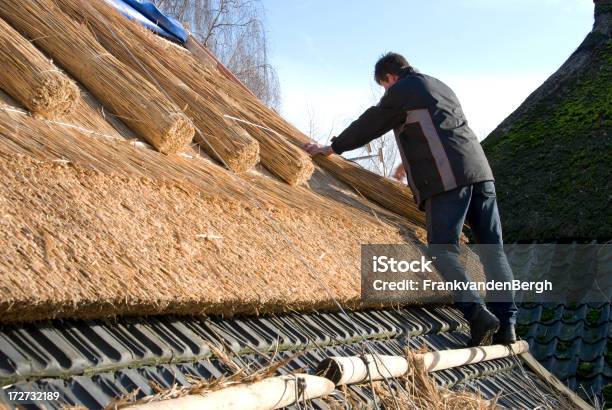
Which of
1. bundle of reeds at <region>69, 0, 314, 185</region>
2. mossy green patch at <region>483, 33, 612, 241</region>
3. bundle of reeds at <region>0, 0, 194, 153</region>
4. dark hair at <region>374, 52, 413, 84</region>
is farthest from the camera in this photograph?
mossy green patch at <region>483, 33, 612, 241</region>

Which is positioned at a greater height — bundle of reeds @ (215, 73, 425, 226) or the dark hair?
→ the dark hair

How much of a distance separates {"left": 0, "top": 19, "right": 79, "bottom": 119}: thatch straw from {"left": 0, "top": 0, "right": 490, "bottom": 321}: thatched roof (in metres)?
0.05

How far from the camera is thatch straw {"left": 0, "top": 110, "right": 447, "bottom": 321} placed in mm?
1823

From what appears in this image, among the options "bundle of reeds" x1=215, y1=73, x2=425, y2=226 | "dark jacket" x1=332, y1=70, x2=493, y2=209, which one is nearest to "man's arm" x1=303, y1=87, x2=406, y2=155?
"dark jacket" x1=332, y1=70, x2=493, y2=209

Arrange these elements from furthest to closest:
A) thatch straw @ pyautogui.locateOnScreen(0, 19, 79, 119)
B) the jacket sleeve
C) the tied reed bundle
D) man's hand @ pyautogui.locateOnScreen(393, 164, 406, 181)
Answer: man's hand @ pyautogui.locateOnScreen(393, 164, 406, 181) < the tied reed bundle < the jacket sleeve < thatch straw @ pyautogui.locateOnScreen(0, 19, 79, 119)

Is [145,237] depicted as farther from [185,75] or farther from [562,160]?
[562,160]

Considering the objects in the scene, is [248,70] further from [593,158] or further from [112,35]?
[112,35]

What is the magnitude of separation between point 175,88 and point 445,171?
127cm

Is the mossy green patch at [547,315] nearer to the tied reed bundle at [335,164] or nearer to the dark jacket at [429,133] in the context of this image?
the tied reed bundle at [335,164]

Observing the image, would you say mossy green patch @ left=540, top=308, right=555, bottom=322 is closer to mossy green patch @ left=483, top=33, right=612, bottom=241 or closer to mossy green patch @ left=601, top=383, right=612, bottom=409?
mossy green patch @ left=483, top=33, right=612, bottom=241

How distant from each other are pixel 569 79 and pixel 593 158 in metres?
1.43

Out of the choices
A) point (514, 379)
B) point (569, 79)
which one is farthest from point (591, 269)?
point (569, 79)

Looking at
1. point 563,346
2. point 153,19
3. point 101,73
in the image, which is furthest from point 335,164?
point 563,346

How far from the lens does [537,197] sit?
5551 millimetres
